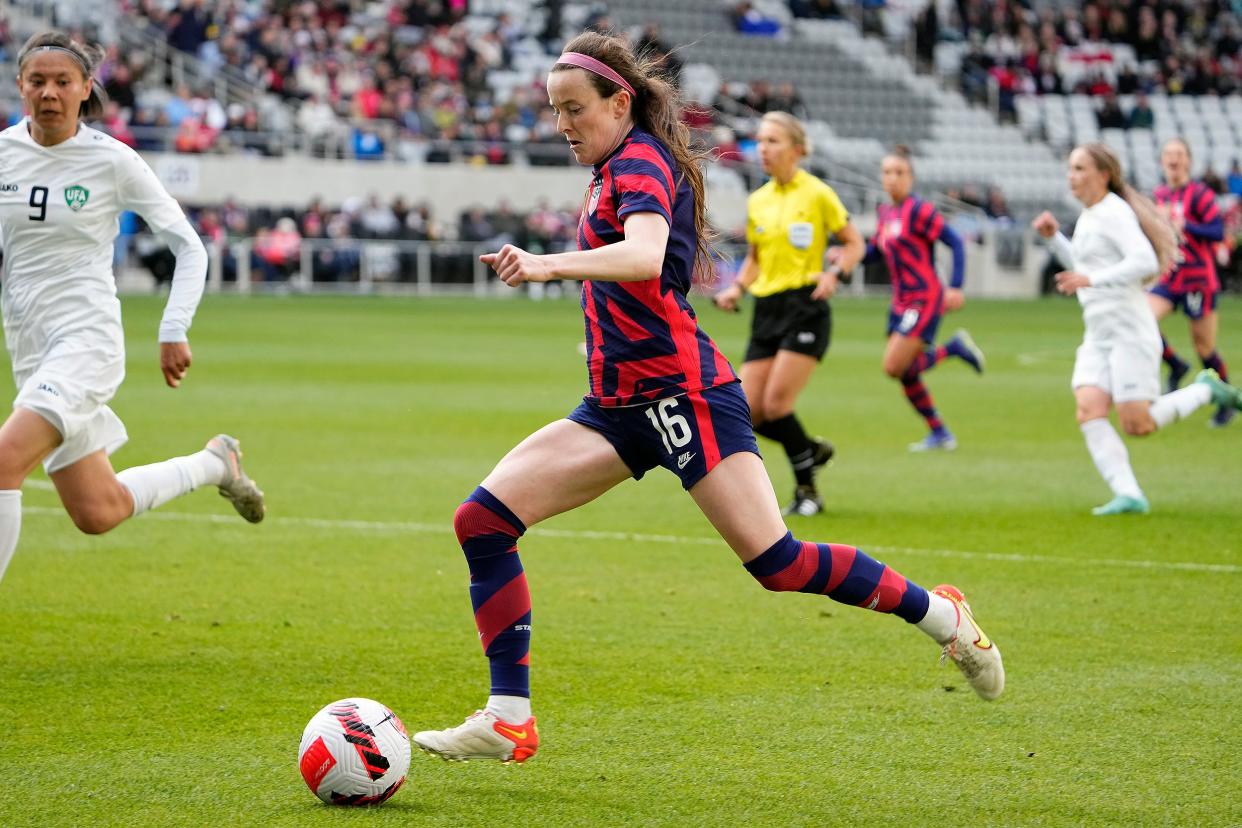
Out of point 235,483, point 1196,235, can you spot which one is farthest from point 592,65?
point 1196,235

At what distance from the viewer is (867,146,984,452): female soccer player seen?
13.4m

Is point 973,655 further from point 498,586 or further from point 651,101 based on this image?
point 651,101

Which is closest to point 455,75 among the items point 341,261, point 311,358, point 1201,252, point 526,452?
point 341,261

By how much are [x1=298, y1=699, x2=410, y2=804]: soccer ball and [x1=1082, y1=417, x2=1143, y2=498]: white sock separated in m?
6.26

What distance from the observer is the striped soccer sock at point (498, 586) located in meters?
5.11

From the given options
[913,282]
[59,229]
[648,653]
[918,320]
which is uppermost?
[59,229]

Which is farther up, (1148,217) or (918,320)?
(1148,217)

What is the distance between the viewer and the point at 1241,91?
46094mm

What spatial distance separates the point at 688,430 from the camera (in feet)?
16.5

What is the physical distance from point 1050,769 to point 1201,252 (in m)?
11.6

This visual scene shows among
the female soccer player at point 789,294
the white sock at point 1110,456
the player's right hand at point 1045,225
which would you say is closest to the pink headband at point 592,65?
the player's right hand at point 1045,225

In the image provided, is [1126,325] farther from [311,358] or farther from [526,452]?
[311,358]

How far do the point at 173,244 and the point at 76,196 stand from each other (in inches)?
15.9

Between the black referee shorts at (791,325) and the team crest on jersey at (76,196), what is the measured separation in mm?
4907
